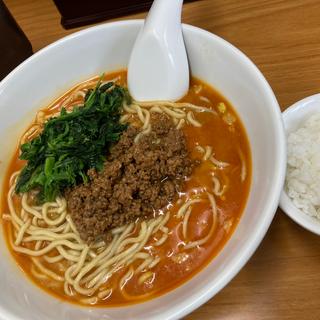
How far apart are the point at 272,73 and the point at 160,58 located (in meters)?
0.45

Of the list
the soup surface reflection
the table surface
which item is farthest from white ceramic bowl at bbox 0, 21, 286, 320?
the table surface

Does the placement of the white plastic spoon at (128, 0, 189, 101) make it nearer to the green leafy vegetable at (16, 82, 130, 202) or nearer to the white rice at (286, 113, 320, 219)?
the green leafy vegetable at (16, 82, 130, 202)

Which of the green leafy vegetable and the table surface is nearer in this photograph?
the table surface

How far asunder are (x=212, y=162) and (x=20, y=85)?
0.77m

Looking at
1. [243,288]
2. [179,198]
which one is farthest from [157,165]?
[243,288]

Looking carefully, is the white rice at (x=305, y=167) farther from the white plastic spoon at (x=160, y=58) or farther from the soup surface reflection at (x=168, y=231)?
the white plastic spoon at (x=160, y=58)

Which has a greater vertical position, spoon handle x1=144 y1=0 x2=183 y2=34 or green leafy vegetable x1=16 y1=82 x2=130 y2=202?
spoon handle x1=144 y1=0 x2=183 y2=34

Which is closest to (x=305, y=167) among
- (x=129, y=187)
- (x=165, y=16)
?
(x=129, y=187)

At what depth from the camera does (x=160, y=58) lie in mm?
1468

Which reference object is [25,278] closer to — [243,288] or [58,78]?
[243,288]

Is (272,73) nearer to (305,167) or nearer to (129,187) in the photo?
(305,167)

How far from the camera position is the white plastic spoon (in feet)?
4.66

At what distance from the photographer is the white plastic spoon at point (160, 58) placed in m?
1.42

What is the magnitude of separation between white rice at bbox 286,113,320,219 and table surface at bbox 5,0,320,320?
0.27 feet
